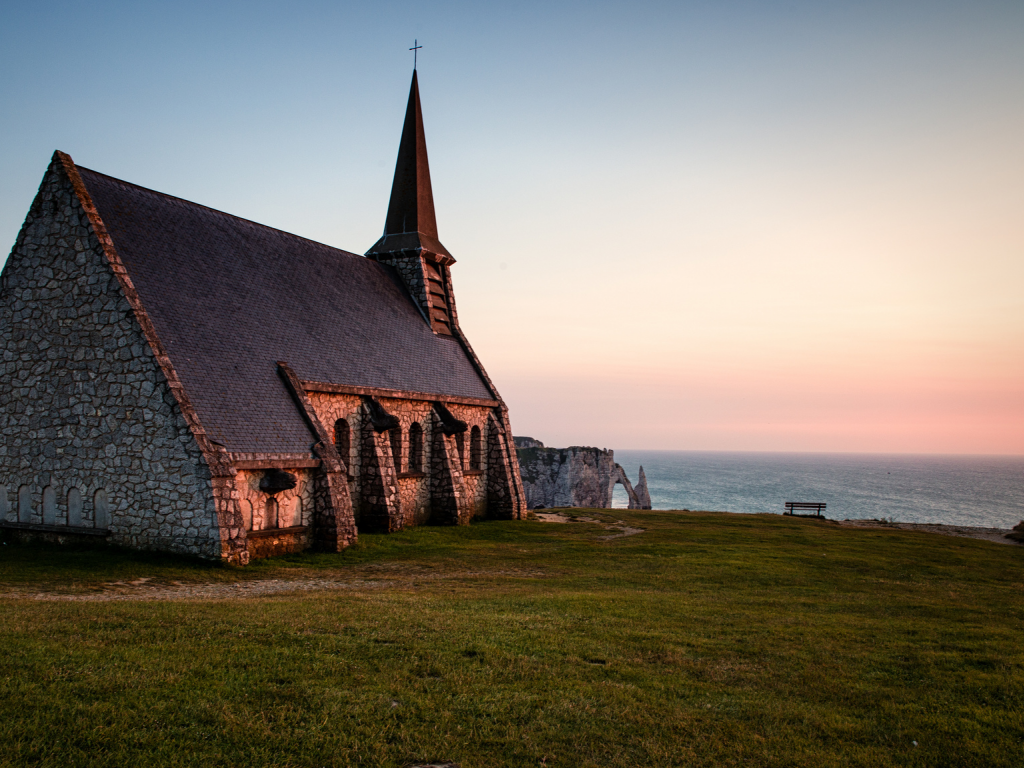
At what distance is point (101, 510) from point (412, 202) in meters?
22.1

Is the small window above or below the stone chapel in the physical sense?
below

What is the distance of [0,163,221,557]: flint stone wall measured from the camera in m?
17.1

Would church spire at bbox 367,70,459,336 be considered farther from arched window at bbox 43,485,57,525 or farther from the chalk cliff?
the chalk cliff

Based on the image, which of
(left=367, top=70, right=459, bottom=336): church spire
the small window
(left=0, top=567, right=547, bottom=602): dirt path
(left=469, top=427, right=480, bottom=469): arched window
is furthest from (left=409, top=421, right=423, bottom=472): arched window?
(left=0, top=567, right=547, bottom=602): dirt path

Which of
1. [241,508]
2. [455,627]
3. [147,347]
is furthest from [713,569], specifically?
[147,347]

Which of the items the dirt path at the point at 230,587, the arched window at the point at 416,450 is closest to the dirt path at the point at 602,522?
the arched window at the point at 416,450

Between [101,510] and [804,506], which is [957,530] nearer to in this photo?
[804,506]

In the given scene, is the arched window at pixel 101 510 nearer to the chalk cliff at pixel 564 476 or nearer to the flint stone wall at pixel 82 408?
the flint stone wall at pixel 82 408

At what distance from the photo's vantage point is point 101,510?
17953 mm

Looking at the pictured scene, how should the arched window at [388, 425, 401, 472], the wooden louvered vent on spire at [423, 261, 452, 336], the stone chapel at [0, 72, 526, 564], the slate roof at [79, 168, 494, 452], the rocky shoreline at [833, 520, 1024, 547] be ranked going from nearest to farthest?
the stone chapel at [0, 72, 526, 564]
the slate roof at [79, 168, 494, 452]
the arched window at [388, 425, 401, 472]
the wooden louvered vent on spire at [423, 261, 452, 336]
the rocky shoreline at [833, 520, 1024, 547]

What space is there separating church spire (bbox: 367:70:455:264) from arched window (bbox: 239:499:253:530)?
1817cm

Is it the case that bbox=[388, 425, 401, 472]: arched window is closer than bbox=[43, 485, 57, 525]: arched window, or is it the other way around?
bbox=[43, 485, 57, 525]: arched window

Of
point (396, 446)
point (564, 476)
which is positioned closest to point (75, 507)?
point (396, 446)

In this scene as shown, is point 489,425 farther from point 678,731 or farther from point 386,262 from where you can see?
point 678,731
